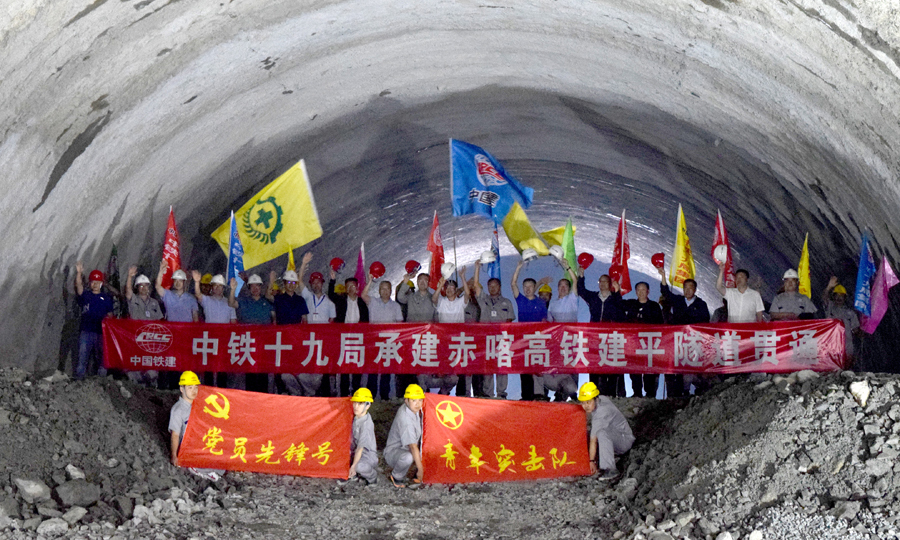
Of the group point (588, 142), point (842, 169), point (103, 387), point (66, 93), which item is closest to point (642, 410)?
point (842, 169)

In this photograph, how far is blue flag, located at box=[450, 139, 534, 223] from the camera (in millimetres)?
13055

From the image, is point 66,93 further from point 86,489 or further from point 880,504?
point 880,504

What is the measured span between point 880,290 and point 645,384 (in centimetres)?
299

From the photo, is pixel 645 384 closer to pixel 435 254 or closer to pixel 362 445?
pixel 435 254

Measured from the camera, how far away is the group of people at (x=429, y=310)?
12000 mm

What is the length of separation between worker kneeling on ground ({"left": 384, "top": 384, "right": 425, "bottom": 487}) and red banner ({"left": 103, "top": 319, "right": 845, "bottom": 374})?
1.80m

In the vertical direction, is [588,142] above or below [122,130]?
above

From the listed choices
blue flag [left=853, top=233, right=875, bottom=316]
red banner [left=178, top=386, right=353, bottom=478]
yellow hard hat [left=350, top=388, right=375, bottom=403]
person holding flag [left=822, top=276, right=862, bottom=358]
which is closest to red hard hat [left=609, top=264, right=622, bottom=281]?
person holding flag [left=822, top=276, right=862, bottom=358]

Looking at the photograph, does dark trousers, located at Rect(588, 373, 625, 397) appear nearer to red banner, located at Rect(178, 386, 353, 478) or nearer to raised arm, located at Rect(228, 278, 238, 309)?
red banner, located at Rect(178, 386, 353, 478)

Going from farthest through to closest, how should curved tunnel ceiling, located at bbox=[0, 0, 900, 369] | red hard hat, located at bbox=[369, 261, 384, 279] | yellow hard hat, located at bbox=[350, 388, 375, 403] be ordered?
red hard hat, located at bbox=[369, 261, 384, 279], yellow hard hat, located at bbox=[350, 388, 375, 403], curved tunnel ceiling, located at bbox=[0, 0, 900, 369]

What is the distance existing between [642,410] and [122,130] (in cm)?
660

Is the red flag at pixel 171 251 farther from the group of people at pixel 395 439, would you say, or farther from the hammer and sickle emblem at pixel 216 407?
the hammer and sickle emblem at pixel 216 407

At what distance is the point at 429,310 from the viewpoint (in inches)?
495

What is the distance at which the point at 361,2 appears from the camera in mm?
9555
